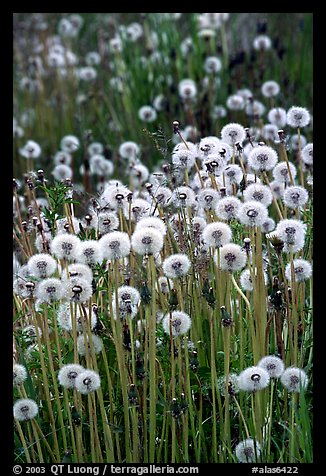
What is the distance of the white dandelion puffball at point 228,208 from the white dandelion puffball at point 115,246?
389 millimetres

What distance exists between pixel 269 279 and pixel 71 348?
0.82m

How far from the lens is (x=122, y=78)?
6.23 m

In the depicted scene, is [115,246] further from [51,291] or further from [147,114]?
[147,114]

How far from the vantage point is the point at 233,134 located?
3.05 metres

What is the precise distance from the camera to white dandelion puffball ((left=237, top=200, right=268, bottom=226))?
247 cm

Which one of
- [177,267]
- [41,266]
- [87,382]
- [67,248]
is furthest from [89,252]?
[87,382]

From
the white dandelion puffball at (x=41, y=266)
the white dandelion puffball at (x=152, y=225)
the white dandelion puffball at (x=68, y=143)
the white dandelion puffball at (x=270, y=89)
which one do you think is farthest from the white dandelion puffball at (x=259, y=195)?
the white dandelion puffball at (x=68, y=143)

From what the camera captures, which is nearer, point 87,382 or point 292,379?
point 87,382

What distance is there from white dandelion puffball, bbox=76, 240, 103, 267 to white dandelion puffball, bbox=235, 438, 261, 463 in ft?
2.36

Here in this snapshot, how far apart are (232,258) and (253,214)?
0.15 m

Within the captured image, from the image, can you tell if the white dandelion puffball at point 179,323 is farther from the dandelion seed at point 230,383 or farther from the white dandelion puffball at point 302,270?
the white dandelion puffball at point 302,270

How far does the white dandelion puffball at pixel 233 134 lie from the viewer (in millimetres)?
3035
